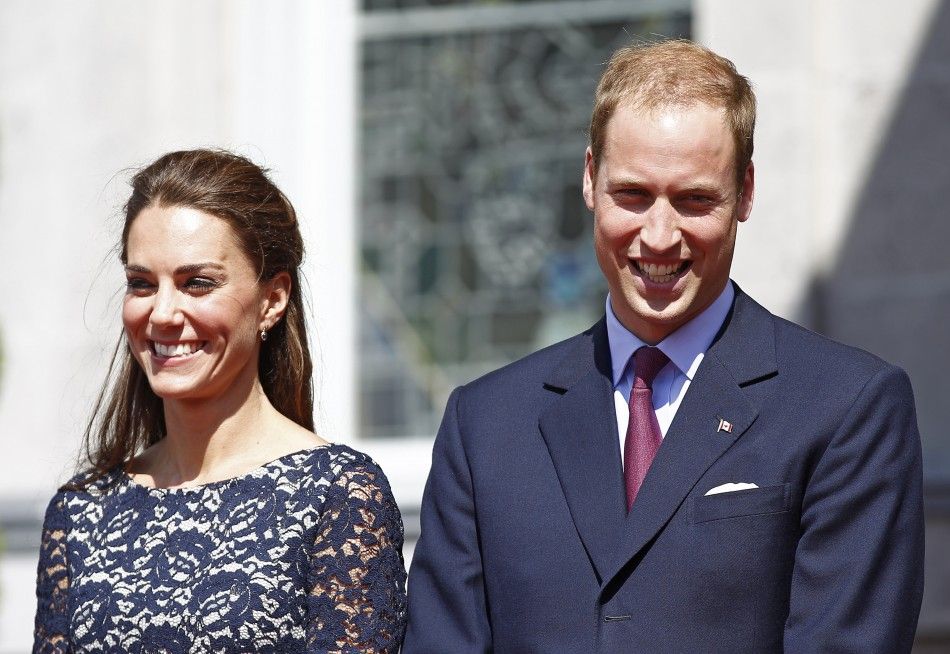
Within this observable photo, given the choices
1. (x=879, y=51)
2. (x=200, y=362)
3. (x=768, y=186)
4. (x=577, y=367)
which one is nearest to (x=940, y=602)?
(x=768, y=186)

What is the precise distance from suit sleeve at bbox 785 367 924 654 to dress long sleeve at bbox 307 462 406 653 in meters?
0.83

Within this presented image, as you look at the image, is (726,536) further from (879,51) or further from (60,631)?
(879,51)

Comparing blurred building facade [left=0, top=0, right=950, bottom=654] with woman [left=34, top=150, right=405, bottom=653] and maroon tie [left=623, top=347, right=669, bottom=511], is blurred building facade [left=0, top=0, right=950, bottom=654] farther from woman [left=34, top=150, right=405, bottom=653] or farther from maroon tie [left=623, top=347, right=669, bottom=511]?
maroon tie [left=623, top=347, right=669, bottom=511]

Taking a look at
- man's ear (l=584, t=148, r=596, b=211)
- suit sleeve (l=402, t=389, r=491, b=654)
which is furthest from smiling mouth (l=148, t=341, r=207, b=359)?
man's ear (l=584, t=148, r=596, b=211)

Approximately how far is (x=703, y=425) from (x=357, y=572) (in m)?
0.76

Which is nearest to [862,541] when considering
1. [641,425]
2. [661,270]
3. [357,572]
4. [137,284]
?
[641,425]

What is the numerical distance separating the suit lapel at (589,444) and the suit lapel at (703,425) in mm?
50

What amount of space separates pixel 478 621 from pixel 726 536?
0.51 metres

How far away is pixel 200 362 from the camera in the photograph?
3285 mm

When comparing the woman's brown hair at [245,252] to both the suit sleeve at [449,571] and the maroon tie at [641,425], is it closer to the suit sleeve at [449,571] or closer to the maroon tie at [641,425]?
the suit sleeve at [449,571]

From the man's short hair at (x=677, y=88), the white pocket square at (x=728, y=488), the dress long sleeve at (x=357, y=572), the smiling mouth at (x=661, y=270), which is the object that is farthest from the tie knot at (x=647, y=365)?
the dress long sleeve at (x=357, y=572)

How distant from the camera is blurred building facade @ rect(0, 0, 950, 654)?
→ 5590 millimetres

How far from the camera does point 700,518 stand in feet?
9.27

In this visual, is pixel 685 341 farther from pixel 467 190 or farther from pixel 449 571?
pixel 467 190
